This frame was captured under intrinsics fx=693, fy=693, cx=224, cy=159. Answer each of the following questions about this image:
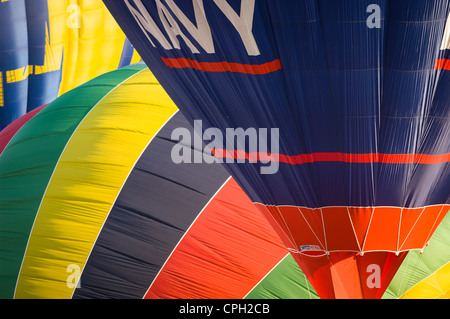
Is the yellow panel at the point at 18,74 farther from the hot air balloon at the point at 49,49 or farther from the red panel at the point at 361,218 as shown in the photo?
the red panel at the point at 361,218

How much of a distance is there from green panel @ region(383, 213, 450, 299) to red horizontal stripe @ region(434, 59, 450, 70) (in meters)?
1.23

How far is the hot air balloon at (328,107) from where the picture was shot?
294 cm

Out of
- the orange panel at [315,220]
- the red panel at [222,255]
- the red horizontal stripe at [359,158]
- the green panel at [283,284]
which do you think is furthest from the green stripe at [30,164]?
the orange panel at [315,220]

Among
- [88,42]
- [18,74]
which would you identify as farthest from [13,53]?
[88,42]

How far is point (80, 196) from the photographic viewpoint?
4102 millimetres

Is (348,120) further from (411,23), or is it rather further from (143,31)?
(143,31)

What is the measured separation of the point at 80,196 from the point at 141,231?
439 millimetres

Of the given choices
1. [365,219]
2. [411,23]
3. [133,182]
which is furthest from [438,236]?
[133,182]

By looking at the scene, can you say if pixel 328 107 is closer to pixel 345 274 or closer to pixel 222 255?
pixel 345 274

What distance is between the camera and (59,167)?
4.23m

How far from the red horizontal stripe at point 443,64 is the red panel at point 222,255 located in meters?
1.39

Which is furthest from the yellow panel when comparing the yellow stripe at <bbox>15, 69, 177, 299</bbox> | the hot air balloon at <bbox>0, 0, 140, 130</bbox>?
the yellow stripe at <bbox>15, 69, 177, 299</bbox>

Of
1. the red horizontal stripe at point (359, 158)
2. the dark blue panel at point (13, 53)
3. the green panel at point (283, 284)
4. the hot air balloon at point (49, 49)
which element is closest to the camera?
the red horizontal stripe at point (359, 158)

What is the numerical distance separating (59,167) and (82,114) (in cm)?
43
